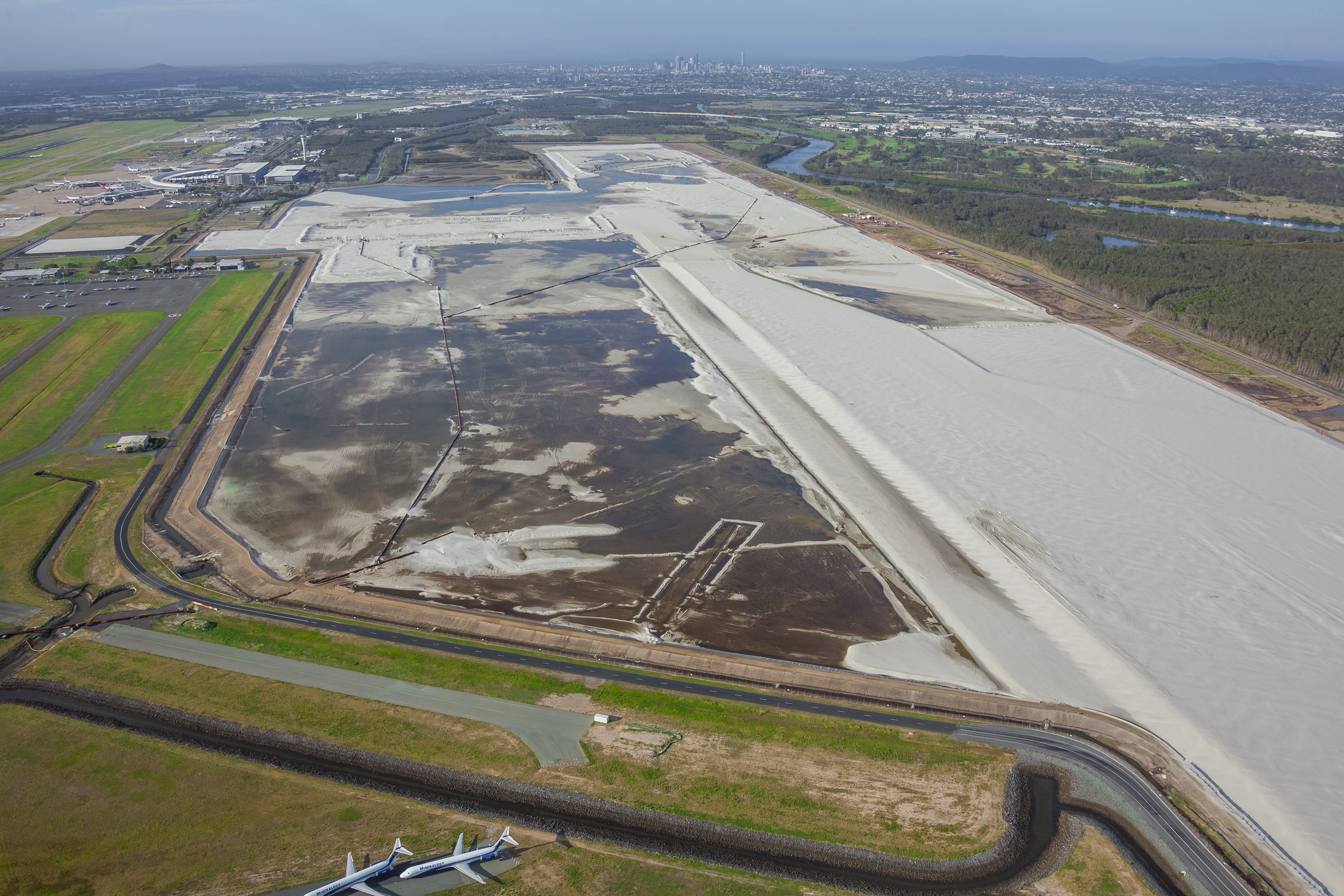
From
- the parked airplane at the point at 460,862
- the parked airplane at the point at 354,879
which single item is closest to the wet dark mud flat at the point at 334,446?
the parked airplane at the point at 354,879

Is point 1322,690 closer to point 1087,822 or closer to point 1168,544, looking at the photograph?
point 1168,544

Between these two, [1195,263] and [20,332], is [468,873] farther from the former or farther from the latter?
[1195,263]

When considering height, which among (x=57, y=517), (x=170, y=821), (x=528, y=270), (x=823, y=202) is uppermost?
(x=823, y=202)

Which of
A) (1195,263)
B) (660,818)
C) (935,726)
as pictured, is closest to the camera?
(660,818)

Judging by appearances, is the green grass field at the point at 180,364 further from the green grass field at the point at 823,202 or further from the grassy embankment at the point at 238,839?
the green grass field at the point at 823,202

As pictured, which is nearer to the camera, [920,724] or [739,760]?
[739,760]

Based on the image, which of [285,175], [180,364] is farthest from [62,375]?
[285,175]

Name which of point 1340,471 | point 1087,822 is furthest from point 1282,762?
point 1340,471
